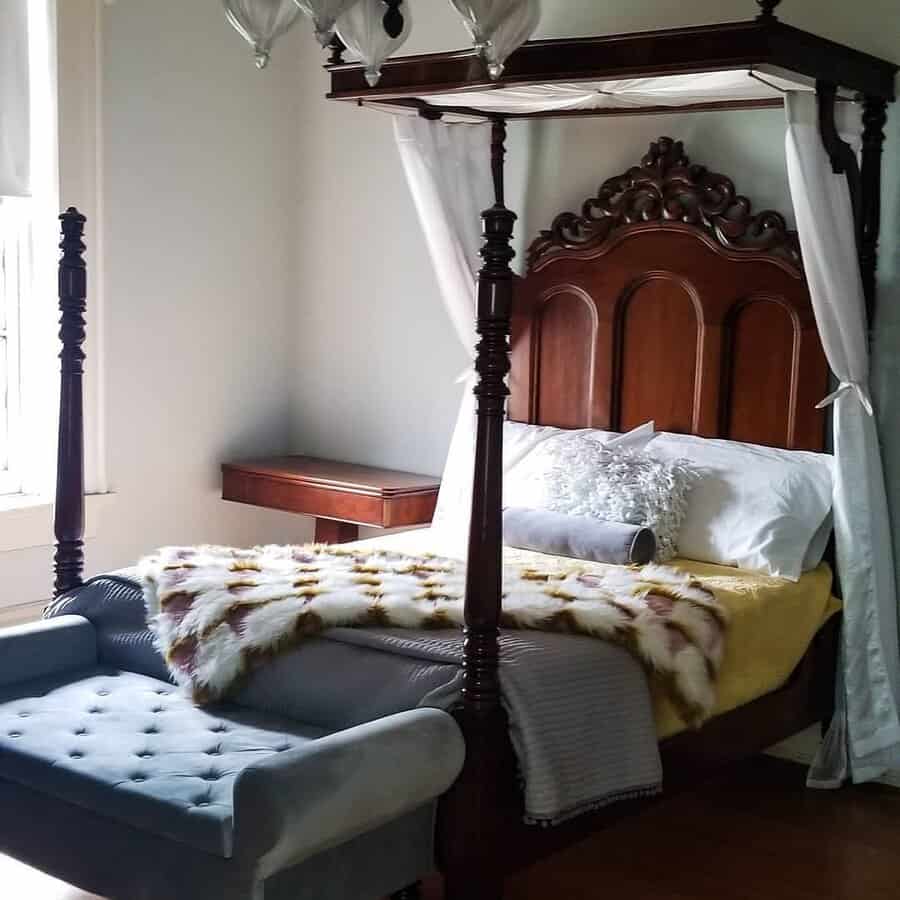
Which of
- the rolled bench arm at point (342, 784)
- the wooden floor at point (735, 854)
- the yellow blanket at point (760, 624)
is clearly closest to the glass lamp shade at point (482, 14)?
the rolled bench arm at point (342, 784)

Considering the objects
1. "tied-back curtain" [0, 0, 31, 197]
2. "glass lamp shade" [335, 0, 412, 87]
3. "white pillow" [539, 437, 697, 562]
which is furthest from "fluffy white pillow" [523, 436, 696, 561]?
"tied-back curtain" [0, 0, 31, 197]

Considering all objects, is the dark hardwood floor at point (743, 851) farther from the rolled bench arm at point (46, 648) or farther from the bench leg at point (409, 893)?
the rolled bench arm at point (46, 648)

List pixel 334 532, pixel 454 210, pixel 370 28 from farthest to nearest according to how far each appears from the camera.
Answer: pixel 334 532 → pixel 454 210 → pixel 370 28

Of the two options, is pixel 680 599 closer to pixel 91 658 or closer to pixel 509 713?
pixel 509 713

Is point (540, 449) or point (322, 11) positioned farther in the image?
point (540, 449)

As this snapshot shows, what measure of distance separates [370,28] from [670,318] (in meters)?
1.72

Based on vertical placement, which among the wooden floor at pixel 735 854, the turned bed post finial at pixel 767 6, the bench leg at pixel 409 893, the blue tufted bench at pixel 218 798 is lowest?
the wooden floor at pixel 735 854

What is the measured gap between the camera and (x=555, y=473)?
4402 mm

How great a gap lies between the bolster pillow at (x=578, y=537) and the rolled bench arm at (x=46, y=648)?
4.35 feet

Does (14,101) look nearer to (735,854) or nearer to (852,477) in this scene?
(852,477)

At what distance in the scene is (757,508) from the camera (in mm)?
4117

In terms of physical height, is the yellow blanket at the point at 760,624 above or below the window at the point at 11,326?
below

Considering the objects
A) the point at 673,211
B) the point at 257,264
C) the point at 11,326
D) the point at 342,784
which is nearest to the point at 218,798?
the point at 342,784

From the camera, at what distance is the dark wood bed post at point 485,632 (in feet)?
9.82
